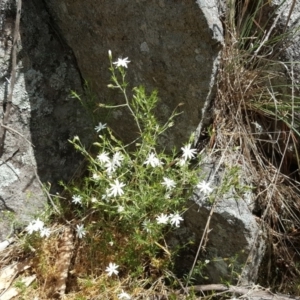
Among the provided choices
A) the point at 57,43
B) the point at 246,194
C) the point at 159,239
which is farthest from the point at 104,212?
the point at 57,43

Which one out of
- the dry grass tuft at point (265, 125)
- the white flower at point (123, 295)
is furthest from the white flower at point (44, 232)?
the dry grass tuft at point (265, 125)

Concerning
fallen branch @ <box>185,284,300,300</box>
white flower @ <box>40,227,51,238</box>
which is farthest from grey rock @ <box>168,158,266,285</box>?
white flower @ <box>40,227,51,238</box>

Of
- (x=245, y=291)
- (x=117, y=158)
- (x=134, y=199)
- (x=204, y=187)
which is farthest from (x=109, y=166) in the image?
(x=245, y=291)

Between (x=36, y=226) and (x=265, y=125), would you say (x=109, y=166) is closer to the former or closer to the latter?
(x=36, y=226)

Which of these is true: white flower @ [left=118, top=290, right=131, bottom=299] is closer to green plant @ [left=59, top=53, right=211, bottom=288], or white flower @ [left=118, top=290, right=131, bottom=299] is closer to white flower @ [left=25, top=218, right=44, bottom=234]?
green plant @ [left=59, top=53, right=211, bottom=288]

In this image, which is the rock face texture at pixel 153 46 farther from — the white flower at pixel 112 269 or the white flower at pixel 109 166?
the white flower at pixel 112 269
